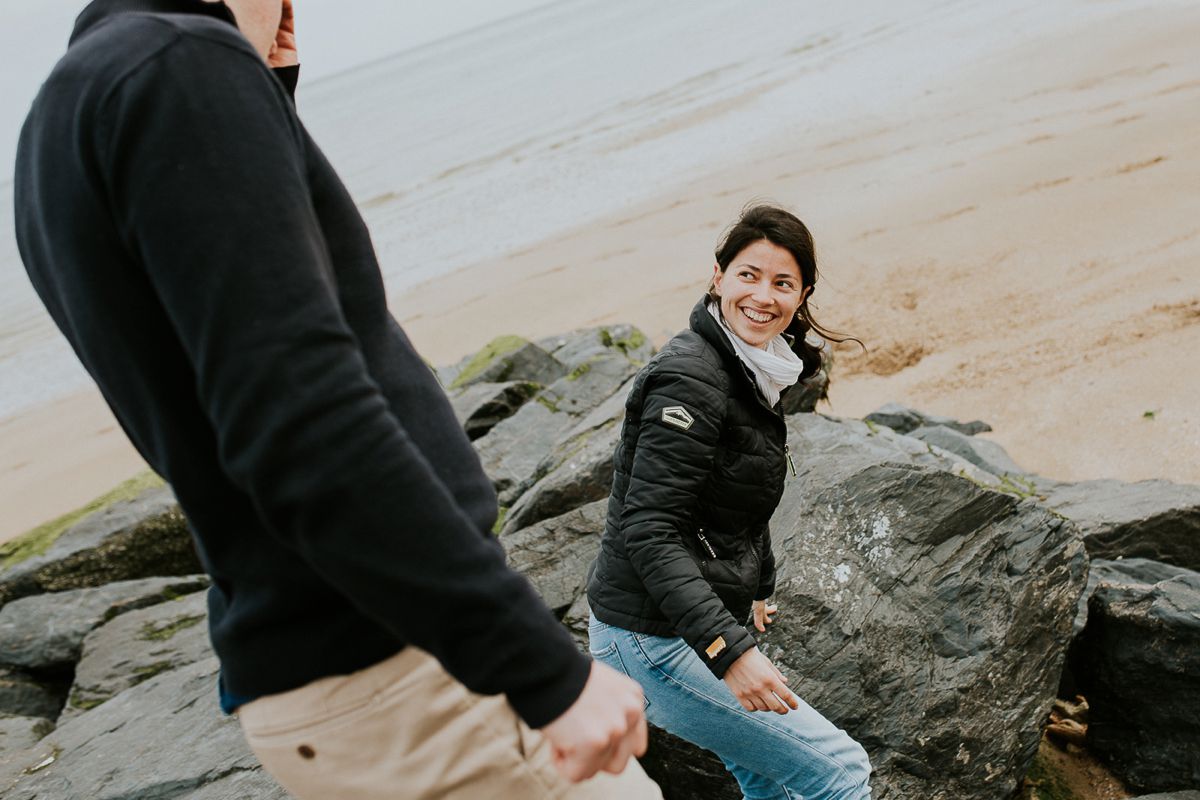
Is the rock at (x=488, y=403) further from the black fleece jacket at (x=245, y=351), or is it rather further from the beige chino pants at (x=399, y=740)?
the black fleece jacket at (x=245, y=351)

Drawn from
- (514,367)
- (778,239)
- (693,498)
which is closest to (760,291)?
(778,239)

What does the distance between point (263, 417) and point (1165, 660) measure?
3688 millimetres

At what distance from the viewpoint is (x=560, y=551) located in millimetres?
4367

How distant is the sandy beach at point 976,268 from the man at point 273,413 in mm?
6047

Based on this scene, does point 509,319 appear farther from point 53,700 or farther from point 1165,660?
point 1165,660

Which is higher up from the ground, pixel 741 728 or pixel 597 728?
pixel 597 728

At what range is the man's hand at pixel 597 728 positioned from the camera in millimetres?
1302

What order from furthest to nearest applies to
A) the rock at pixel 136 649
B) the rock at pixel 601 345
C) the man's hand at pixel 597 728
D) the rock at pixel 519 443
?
the rock at pixel 601 345 → the rock at pixel 519 443 → the rock at pixel 136 649 → the man's hand at pixel 597 728

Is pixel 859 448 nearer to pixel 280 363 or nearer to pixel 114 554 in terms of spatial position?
pixel 280 363

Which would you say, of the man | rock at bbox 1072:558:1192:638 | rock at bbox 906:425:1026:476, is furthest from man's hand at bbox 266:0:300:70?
rock at bbox 906:425:1026:476

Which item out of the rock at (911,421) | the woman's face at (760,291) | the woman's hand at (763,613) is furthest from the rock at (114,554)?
the woman's face at (760,291)

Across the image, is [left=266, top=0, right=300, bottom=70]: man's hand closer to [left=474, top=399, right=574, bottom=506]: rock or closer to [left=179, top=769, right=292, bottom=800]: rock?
[left=179, top=769, right=292, bottom=800]: rock

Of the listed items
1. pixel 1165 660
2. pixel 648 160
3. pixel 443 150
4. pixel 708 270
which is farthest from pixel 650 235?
pixel 443 150

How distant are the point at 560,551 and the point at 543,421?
9.29 ft
